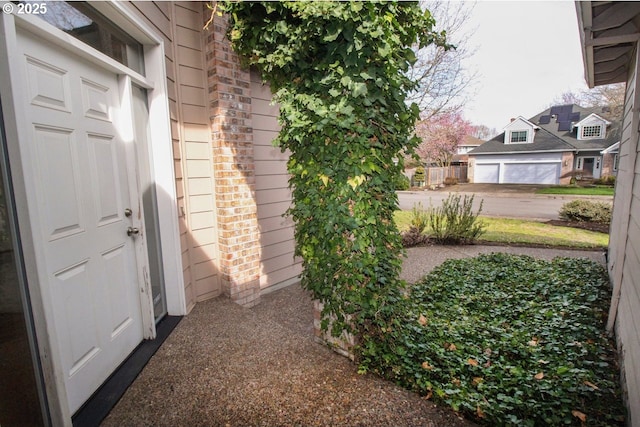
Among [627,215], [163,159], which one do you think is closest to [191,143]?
[163,159]

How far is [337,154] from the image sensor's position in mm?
2230

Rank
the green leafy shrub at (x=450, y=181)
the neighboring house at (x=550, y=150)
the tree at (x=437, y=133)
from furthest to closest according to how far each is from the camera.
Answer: the green leafy shrub at (x=450, y=181) → the neighboring house at (x=550, y=150) → the tree at (x=437, y=133)

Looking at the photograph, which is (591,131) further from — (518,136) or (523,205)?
(523,205)

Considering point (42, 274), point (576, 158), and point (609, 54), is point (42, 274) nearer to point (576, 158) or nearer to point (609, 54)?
point (609, 54)

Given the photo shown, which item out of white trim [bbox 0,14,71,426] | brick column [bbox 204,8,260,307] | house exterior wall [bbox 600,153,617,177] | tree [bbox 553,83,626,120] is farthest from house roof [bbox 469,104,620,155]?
white trim [bbox 0,14,71,426]

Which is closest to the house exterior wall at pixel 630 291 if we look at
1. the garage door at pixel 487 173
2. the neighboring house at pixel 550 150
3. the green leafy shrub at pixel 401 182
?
the green leafy shrub at pixel 401 182

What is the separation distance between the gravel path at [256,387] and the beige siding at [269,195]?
113 cm

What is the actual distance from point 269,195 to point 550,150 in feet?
76.8

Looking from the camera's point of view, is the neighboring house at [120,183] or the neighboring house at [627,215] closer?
the neighboring house at [120,183]

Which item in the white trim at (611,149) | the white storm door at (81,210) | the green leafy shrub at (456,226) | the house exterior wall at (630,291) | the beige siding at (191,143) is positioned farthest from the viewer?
the white trim at (611,149)

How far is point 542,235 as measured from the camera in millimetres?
7203

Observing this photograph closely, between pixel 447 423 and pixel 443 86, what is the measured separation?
904 centimetres

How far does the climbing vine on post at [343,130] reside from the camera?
2.04 metres

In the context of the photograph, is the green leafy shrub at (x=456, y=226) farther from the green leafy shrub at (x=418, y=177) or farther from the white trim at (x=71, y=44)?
the green leafy shrub at (x=418, y=177)
